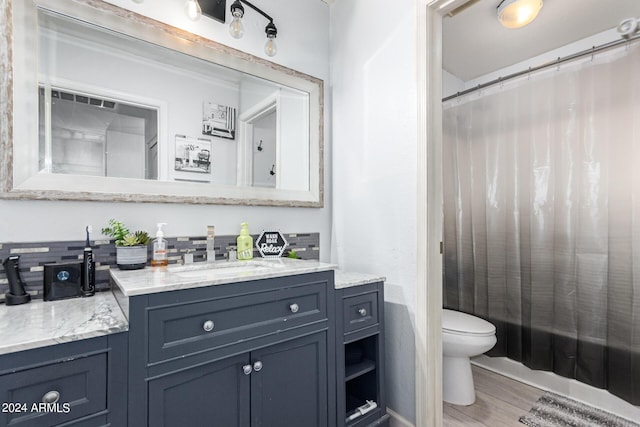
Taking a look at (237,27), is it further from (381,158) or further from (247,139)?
(381,158)

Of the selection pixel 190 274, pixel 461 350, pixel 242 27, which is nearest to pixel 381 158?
pixel 242 27

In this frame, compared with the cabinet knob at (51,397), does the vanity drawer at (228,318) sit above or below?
above

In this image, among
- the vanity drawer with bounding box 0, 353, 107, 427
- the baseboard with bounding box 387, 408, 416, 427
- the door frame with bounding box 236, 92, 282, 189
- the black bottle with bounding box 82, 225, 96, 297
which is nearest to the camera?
the vanity drawer with bounding box 0, 353, 107, 427

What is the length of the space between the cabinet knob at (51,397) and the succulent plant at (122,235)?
1.93 ft

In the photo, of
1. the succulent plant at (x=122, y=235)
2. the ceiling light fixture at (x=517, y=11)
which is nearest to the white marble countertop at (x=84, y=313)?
Result: the succulent plant at (x=122, y=235)

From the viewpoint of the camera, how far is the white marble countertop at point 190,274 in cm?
87

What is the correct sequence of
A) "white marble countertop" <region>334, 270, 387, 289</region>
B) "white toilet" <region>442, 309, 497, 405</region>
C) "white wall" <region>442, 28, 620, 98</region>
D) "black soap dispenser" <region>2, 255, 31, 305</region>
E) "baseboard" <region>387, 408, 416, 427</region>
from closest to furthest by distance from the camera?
"black soap dispenser" <region>2, 255, 31, 305</region>, "white marble countertop" <region>334, 270, 387, 289</region>, "baseboard" <region>387, 408, 416, 427</region>, "white toilet" <region>442, 309, 497, 405</region>, "white wall" <region>442, 28, 620, 98</region>

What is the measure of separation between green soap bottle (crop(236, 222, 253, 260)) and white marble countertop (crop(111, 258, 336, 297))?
49 mm

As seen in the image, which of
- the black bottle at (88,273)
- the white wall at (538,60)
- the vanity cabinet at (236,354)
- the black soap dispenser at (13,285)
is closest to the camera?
the vanity cabinet at (236,354)

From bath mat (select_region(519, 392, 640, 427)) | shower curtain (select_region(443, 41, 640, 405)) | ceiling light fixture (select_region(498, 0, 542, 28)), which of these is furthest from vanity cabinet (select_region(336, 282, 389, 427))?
ceiling light fixture (select_region(498, 0, 542, 28))

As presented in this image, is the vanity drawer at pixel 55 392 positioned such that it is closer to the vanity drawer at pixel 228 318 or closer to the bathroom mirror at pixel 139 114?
the vanity drawer at pixel 228 318

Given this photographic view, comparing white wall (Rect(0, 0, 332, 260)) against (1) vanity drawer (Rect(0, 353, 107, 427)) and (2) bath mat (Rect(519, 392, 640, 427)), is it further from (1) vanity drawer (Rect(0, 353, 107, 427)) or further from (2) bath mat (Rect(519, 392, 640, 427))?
(2) bath mat (Rect(519, 392, 640, 427))

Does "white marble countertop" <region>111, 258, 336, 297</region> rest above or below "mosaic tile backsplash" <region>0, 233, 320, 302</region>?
below

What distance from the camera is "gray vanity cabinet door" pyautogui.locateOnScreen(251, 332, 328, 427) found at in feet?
3.49
